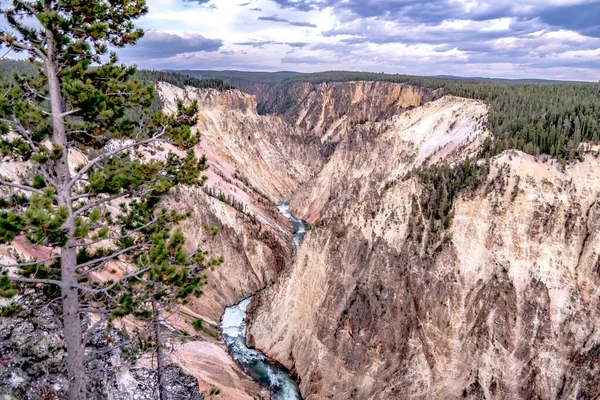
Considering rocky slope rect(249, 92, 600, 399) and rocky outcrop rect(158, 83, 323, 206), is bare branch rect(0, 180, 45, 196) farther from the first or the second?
rocky outcrop rect(158, 83, 323, 206)

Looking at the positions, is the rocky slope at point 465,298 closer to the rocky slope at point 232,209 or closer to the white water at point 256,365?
the white water at point 256,365

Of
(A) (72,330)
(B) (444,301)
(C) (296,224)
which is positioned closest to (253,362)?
(B) (444,301)

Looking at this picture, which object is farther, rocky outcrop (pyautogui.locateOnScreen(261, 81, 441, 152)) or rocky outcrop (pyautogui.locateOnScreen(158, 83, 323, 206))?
rocky outcrop (pyautogui.locateOnScreen(261, 81, 441, 152))

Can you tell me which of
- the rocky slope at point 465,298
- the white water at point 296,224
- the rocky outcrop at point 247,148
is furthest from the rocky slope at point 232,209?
the rocky slope at point 465,298

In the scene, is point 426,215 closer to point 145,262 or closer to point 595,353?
point 595,353

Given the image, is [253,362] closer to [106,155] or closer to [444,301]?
[444,301]

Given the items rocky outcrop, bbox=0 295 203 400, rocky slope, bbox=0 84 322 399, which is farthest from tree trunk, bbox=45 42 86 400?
rocky slope, bbox=0 84 322 399

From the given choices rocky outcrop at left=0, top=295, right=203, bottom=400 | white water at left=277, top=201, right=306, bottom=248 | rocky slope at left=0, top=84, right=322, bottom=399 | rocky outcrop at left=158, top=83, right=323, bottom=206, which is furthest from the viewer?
rocky outcrop at left=158, top=83, right=323, bottom=206
